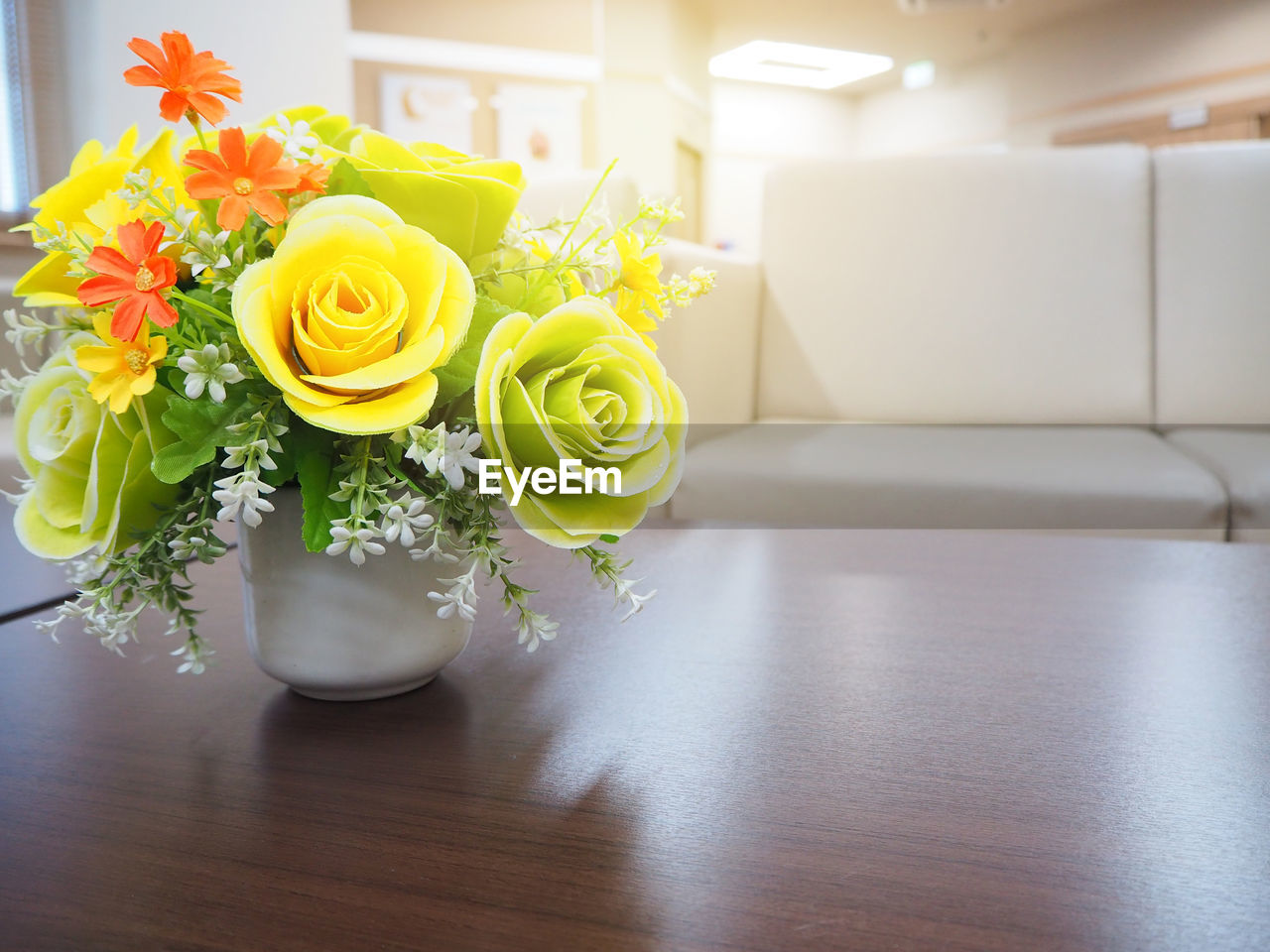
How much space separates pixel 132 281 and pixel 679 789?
0.30 m

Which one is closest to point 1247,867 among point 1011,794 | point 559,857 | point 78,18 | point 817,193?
point 1011,794

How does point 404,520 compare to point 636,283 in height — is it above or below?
below

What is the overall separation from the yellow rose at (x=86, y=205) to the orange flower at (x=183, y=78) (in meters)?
0.05

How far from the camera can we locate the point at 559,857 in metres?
0.34

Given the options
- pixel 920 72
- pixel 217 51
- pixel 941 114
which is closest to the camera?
pixel 217 51

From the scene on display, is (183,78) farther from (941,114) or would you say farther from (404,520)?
(941,114)

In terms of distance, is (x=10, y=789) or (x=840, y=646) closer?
(x=10, y=789)

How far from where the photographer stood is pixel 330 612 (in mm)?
460

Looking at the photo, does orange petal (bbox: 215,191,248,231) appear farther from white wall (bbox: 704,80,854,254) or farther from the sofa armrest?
white wall (bbox: 704,80,854,254)

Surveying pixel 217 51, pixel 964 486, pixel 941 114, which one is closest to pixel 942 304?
pixel 964 486

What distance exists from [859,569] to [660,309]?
0.36 meters

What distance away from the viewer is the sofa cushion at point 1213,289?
189 cm

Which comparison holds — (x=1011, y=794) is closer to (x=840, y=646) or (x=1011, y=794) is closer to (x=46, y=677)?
(x=840, y=646)

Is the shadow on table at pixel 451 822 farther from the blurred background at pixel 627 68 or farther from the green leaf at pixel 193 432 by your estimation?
the blurred background at pixel 627 68
